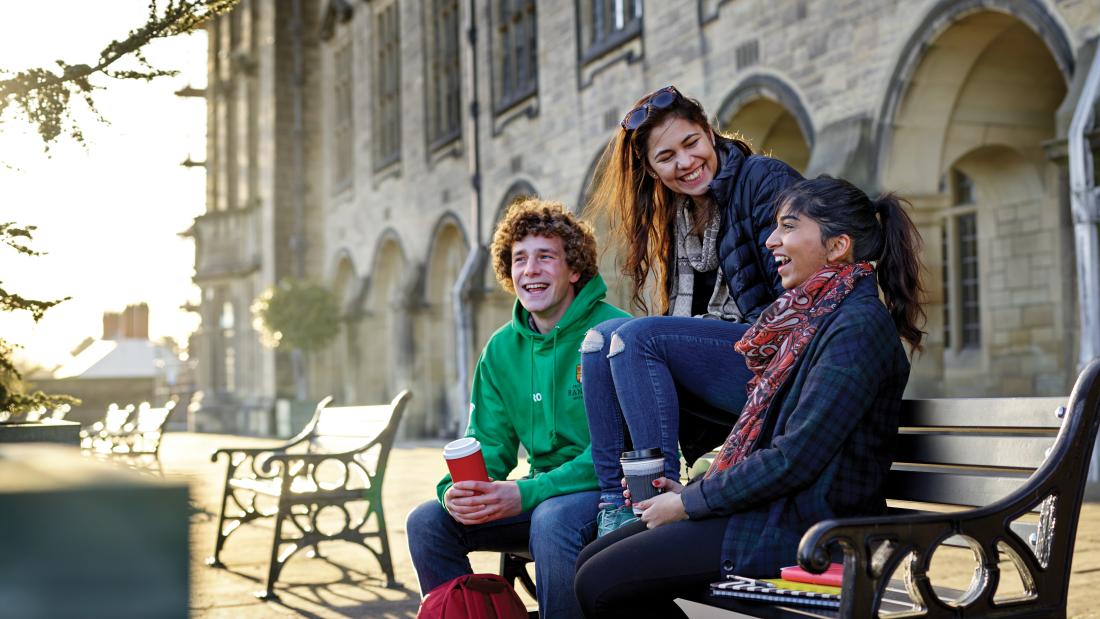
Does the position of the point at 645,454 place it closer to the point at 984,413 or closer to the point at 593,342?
the point at 593,342

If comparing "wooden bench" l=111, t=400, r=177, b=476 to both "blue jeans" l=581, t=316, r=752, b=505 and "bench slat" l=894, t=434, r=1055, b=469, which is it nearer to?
"blue jeans" l=581, t=316, r=752, b=505

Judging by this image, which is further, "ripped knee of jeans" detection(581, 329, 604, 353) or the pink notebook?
"ripped knee of jeans" detection(581, 329, 604, 353)

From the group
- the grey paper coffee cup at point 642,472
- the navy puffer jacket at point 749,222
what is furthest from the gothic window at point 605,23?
the grey paper coffee cup at point 642,472

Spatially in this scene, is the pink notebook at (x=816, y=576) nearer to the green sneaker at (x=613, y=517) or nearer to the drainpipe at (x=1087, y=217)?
the green sneaker at (x=613, y=517)

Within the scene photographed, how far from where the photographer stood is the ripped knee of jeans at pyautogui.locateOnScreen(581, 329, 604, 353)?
9.23ft

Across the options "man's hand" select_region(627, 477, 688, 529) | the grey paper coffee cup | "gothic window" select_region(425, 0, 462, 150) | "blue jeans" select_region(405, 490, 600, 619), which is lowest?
"blue jeans" select_region(405, 490, 600, 619)

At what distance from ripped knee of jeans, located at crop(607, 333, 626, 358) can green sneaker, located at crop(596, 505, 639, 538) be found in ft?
1.22

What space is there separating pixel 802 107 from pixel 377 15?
15412mm

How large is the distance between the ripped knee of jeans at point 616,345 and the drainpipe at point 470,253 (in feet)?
48.2

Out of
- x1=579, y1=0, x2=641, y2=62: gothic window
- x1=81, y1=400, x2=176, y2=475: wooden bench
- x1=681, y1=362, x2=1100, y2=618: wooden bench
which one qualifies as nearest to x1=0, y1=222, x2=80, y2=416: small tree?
x1=681, y1=362, x2=1100, y2=618: wooden bench

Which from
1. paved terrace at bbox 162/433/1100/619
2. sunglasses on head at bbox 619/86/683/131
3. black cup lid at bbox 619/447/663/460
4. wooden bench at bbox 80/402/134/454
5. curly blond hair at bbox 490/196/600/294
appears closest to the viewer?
black cup lid at bbox 619/447/663/460

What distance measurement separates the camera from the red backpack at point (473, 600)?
2.89m

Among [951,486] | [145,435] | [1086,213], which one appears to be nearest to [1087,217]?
[1086,213]

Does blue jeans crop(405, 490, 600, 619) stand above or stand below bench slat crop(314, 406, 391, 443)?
below
